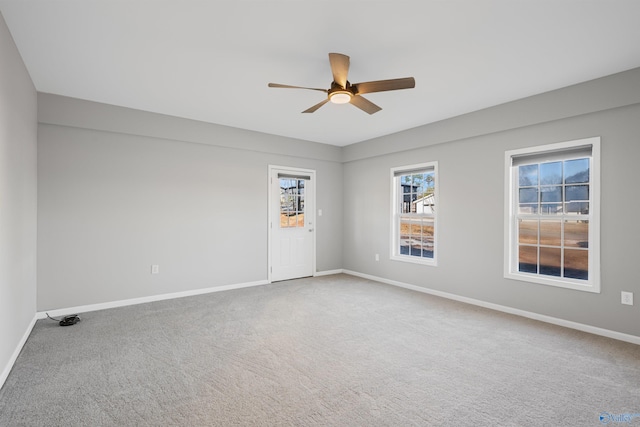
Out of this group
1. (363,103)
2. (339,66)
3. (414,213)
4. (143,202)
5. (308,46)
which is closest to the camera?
(339,66)

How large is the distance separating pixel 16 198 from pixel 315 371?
2.97 metres

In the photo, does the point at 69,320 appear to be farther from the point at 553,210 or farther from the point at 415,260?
the point at 553,210

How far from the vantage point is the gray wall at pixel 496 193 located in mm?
3197

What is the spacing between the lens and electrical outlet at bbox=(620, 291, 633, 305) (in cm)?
316

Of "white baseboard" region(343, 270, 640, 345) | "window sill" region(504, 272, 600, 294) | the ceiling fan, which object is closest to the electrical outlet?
"window sill" region(504, 272, 600, 294)

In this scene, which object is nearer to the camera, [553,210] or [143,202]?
[553,210]

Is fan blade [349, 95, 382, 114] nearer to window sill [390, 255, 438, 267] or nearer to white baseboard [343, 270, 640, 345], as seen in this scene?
window sill [390, 255, 438, 267]

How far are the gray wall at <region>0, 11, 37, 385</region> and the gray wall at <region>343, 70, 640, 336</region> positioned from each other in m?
4.76

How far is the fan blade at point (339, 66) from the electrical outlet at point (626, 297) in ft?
11.3

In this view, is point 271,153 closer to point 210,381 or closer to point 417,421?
point 210,381

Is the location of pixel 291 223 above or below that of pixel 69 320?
above

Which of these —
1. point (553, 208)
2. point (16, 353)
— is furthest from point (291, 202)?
point (16, 353)

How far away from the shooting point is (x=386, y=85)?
107 inches

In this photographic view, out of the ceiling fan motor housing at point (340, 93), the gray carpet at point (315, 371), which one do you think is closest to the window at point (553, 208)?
the gray carpet at point (315, 371)
